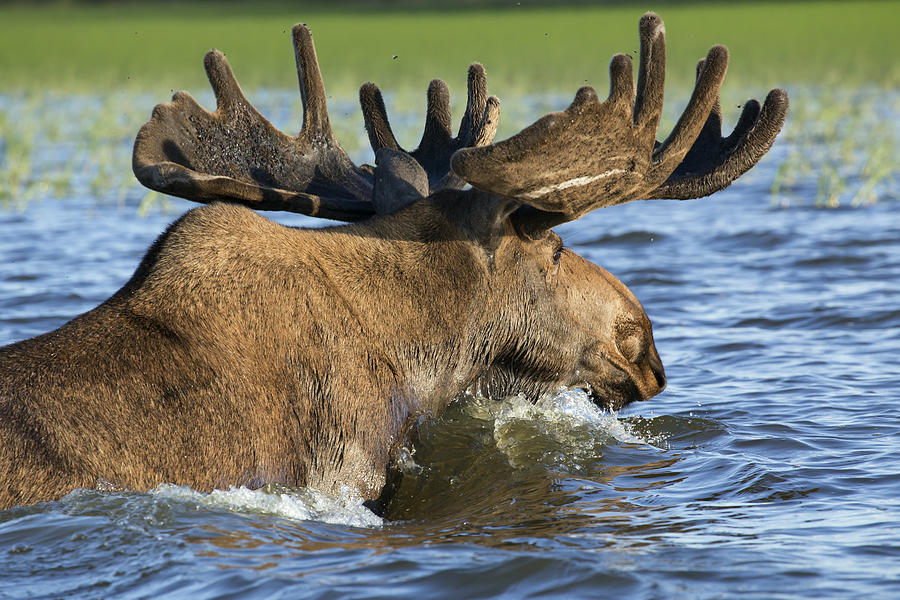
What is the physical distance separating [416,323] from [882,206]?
7.96 metres

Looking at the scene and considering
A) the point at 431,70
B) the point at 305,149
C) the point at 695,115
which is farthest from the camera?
the point at 431,70

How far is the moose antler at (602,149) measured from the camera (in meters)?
3.84

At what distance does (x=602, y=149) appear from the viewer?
4.01 m

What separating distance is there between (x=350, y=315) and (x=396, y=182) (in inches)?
28.8

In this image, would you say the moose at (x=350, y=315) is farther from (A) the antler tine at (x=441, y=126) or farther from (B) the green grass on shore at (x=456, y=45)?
(B) the green grass on shore at (x=456, y=45)

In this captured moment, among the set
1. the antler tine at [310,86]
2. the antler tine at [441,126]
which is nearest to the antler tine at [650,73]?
the antler tine at [441,126]

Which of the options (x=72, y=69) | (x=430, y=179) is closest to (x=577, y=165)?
(x=430, y=179)

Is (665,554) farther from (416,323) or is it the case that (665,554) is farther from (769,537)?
(416,323)

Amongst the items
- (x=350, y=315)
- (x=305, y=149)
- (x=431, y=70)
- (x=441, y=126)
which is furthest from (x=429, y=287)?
(x=431, y=70)

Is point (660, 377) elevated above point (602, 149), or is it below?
below

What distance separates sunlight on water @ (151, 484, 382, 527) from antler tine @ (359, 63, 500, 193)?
1.58 metres

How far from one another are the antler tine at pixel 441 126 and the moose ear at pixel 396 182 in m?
0.34

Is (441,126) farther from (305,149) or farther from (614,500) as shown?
(614,500)

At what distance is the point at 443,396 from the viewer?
440 cm
